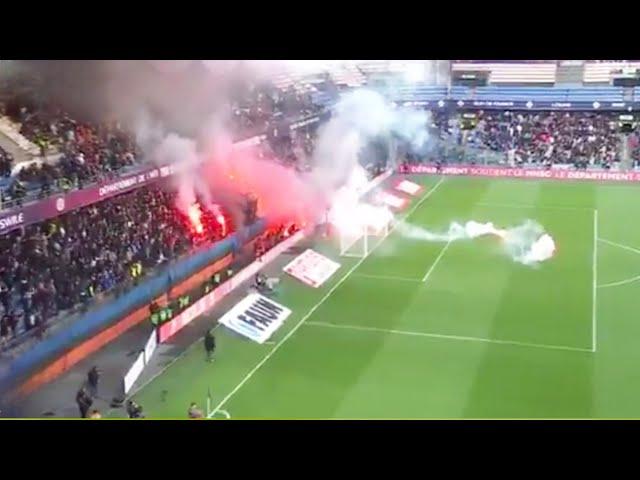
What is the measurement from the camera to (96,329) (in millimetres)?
11172

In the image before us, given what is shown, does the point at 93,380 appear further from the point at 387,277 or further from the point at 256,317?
the point at 387,277

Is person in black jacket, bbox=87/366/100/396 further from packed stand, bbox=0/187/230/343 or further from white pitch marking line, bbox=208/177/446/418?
white pitch marking line, bbox=208/177/446/418

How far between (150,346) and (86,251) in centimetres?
183

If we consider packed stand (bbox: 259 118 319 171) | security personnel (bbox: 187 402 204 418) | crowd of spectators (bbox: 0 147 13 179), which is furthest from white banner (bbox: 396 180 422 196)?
security personnel (bbox: 187 402 204 418)

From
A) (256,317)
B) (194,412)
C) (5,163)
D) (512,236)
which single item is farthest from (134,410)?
(512,236)

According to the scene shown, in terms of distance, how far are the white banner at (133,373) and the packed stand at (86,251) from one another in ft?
3.60

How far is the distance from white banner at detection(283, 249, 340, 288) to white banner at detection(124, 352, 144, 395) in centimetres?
375

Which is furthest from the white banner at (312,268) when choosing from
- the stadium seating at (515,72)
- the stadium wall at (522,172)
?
the stadium wall at (522,172)

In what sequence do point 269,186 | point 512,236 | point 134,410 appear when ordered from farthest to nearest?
point 512,236 < point 269,186 < point 134,410

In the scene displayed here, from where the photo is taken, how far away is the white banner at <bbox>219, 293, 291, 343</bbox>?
1214 centimetres

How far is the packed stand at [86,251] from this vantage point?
11016 millimetres

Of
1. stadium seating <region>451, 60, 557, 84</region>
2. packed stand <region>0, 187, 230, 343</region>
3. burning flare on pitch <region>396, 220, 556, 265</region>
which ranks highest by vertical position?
stadium seating <region>451, 60, 557, 84</region>

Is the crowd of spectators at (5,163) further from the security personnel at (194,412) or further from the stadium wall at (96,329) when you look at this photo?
the security personnel at (194,412)
